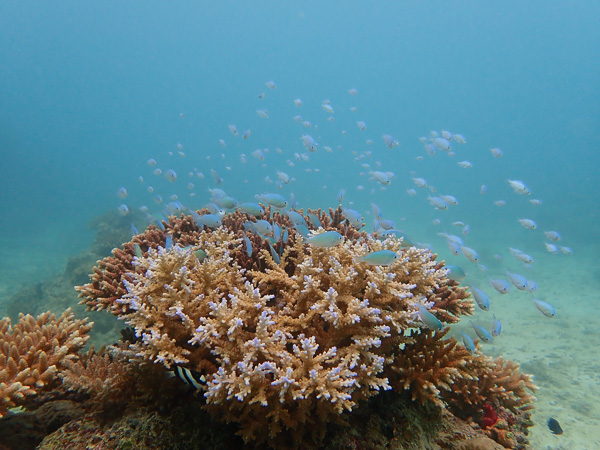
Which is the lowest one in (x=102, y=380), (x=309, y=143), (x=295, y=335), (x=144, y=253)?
(x=102, y=380)

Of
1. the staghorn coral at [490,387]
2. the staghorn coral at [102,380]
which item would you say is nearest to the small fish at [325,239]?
the staghorn coral at [490,387]

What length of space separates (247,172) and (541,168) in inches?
3997

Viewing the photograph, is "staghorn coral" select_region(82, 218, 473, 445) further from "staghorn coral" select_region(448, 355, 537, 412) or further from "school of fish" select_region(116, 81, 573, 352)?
"staghorn coral" select_region(448, 355, 537, 412)

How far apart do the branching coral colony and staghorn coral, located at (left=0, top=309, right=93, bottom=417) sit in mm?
502

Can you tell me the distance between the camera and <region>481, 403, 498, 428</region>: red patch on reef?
11.3 ft

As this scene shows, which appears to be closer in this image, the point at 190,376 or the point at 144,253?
the point at 190,376

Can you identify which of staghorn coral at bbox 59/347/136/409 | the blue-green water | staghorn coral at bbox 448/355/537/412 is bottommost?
staghorn coral at bbox 59/347/136/409

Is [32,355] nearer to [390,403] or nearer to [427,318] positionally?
[390,403]

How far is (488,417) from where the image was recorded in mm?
3504

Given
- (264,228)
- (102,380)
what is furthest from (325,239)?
(102,380)

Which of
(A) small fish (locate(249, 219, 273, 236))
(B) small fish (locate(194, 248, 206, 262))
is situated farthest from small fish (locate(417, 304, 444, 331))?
(B) small fish (locate(194, 248, 206, 262))

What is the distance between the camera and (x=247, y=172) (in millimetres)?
115000

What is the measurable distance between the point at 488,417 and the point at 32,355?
5.01m

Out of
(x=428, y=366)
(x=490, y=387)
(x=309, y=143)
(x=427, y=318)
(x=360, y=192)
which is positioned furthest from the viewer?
(x=360, y=192)
